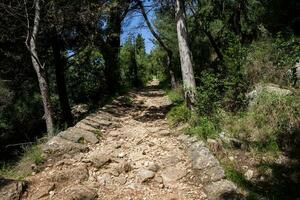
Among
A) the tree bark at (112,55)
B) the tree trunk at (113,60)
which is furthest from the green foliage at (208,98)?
the tree trunk at (113,60)

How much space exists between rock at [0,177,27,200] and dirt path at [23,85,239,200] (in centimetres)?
11

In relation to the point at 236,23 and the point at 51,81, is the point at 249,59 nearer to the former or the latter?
the point at 236,23

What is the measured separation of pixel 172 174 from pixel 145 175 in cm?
45

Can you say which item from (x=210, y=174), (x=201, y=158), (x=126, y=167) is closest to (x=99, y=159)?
(x=126, y=167)

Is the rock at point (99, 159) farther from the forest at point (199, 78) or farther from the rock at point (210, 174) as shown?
the rock at point (210, 174)

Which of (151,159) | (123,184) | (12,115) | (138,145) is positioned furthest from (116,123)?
(12,115)

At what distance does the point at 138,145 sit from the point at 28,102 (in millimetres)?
11719

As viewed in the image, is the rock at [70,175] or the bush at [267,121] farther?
the bush at [267,121]

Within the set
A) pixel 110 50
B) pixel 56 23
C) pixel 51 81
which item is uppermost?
pixel 56 23

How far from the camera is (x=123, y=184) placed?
5.36 meters

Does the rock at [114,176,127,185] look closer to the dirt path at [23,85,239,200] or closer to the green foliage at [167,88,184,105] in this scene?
the dirt path at [23,85,239,200]

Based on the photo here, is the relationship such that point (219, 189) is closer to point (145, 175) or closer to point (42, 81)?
point (145, 175)

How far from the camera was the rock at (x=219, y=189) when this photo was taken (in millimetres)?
4656

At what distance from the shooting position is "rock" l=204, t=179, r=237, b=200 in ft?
15.3
